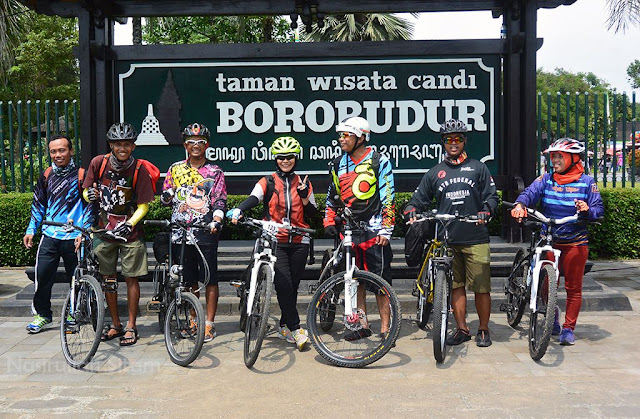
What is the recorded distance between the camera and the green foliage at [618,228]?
32.6 ft

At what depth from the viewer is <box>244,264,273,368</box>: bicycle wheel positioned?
493cm

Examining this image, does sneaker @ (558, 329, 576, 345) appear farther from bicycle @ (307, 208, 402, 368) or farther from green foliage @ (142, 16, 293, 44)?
green foliage @ (142, 16, 293, 44)

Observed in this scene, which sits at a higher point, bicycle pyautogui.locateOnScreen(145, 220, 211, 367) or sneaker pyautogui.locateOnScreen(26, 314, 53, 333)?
bicycle pyautogui.locateOnScreen(145, 220, 211, 367)

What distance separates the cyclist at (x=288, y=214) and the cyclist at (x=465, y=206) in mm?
911

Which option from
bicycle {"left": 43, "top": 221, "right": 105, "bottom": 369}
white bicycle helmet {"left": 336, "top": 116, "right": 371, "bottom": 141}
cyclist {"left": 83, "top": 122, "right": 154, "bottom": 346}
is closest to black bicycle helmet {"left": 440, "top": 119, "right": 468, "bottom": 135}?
white bicycle helmet {"left": 336, "top": 116, "right": 371, "bottom": 141}

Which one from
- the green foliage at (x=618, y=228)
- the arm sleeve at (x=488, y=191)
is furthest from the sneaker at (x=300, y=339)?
the green foliage at (x=618, y=228)

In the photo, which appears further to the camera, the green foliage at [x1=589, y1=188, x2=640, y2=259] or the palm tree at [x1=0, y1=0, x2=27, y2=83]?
the palm tree at [x1=0, y1=0, x2=27, y2=83]

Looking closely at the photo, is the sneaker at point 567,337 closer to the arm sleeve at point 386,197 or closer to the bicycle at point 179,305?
→ the arm sleeve at point 386,197

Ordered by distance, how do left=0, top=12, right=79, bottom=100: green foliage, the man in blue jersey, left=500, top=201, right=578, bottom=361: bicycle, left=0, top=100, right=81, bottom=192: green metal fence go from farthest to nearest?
left=0, top=12, right=79, bottom=100: green foliage
left=0, top=100, right=81, bottom=192: green metal fence
the man in blue jersey
left=500, top=201, right=578, bottom=361: bicycle

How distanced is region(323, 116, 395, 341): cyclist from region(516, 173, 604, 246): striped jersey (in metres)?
1.25

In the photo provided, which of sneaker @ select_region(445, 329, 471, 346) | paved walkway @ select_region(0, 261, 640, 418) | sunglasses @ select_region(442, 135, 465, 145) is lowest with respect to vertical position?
paved walkway @ select_region(0, 261, 640, 418)

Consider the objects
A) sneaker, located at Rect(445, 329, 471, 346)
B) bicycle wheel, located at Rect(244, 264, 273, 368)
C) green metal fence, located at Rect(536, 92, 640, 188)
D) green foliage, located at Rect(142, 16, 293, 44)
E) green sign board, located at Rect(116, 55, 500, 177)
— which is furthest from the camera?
green foliage, located at Rect(142, 16, 293, 44)

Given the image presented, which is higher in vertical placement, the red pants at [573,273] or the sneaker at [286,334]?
the red pants at [573,273]

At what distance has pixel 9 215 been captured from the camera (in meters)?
9.84
